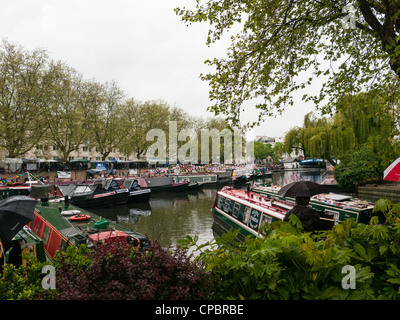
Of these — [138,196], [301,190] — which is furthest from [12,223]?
[138,196]

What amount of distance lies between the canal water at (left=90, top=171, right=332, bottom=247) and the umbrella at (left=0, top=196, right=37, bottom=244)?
6.63 metres

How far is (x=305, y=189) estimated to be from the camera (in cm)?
646

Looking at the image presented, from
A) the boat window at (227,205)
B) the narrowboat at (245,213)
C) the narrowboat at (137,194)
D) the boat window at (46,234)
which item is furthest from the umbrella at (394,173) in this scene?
the narrowboat at (137,194)

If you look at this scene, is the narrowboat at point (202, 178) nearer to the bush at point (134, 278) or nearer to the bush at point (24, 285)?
the bush at point (24, 285)

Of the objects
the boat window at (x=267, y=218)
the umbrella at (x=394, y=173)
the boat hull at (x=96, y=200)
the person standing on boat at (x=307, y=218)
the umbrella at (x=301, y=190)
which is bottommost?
the boat hull at (x=96, y=200)

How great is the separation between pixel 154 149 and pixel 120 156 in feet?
72.9

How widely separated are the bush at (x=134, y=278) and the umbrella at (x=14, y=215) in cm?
352

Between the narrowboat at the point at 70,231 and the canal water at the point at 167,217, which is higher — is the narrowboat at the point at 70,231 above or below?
above

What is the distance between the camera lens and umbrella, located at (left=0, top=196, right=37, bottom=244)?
5.03 metres

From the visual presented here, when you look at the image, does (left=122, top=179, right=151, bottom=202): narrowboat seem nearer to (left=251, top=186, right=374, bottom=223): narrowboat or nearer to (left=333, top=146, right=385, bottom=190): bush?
(left=251, top=186, right=374, bottom=223): narrowboat

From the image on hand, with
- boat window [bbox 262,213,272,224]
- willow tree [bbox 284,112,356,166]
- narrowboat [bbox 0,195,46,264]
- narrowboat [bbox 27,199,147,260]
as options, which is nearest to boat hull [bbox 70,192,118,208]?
narrowboat [bbox 27,199,147,260]

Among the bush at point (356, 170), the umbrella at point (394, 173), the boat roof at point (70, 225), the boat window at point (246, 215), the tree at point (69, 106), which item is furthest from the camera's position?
the tree at point (69, 106)

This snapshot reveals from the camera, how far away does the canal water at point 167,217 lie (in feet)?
46.2

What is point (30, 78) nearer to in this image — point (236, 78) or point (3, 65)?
point (3, 65)
